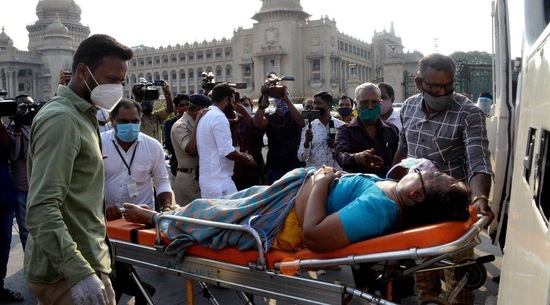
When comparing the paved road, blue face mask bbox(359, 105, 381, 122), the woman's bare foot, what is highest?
blue face mask bbox(359, 105, 381, 122)

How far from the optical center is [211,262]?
2688 mm

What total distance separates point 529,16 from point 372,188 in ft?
4.36

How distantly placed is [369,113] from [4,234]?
3264mm

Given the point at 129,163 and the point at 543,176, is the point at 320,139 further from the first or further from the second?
the point at 543,176

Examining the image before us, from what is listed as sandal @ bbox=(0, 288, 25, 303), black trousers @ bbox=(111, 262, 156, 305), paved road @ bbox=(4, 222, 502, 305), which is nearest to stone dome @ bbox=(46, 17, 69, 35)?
paved road @ bbox=(4, 222, 502, 305)

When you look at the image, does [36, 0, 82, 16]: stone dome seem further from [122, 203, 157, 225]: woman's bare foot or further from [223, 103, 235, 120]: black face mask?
[122, 203, 157, 225]: woman's bare foot

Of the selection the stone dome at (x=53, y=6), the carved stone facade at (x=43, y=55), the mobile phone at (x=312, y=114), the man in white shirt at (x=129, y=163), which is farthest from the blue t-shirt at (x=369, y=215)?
the stone dome at (x=53, y=6)

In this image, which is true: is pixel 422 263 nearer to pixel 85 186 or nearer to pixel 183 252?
pixel 183 252

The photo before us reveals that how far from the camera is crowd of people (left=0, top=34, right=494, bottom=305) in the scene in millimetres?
2066

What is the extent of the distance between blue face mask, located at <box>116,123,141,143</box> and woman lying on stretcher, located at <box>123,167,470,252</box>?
36.5 inches

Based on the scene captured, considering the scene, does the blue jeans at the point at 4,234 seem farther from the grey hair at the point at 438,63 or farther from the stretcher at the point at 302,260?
the grey hair at the point at 438,63

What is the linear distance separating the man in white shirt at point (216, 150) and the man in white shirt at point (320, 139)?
3.78ft

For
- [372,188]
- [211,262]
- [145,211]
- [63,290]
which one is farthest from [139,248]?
[372,188]

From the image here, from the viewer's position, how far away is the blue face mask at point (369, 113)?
14.7 feet
